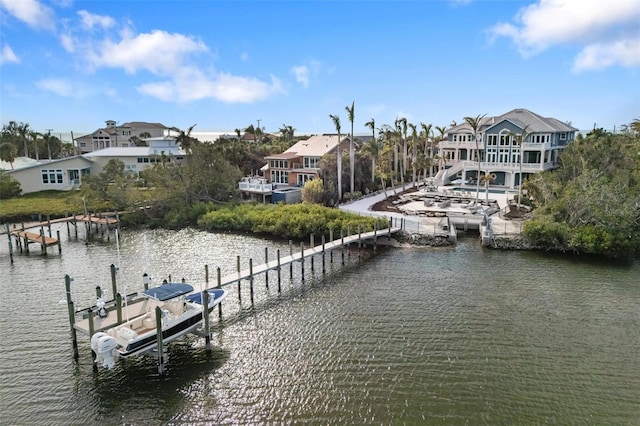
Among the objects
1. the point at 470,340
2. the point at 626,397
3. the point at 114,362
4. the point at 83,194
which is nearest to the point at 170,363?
the point at 114,362

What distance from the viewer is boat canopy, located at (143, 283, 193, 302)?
19.8 meters

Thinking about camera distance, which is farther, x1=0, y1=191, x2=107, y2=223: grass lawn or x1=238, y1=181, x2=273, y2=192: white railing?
x1=238, y1=181, x2=273, y2=192: white railing

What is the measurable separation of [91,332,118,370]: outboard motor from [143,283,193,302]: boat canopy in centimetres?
284

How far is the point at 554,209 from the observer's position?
113 feet

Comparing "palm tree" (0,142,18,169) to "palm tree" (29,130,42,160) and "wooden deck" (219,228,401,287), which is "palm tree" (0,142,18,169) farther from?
"wooden deck" (219,228,401,287)

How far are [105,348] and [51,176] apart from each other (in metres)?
47.1

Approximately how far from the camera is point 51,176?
184 feet

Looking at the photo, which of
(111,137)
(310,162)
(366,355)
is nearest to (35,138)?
(111,137)

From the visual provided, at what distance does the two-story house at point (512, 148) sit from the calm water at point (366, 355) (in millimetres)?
24903

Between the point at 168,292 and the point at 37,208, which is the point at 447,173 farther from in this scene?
the point at 37,208

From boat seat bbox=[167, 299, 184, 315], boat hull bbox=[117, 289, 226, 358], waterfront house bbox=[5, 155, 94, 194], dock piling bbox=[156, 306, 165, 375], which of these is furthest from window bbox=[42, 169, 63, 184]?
dock piling bbox=[156, 306, 165, 375]

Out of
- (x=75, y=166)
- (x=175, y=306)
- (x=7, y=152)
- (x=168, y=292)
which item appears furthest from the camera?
(x=7, y=152)

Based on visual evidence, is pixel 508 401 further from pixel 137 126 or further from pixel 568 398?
pixel 137 126

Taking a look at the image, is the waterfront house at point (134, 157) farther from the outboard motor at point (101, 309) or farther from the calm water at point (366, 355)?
the outboard motor at point (101, 309)
